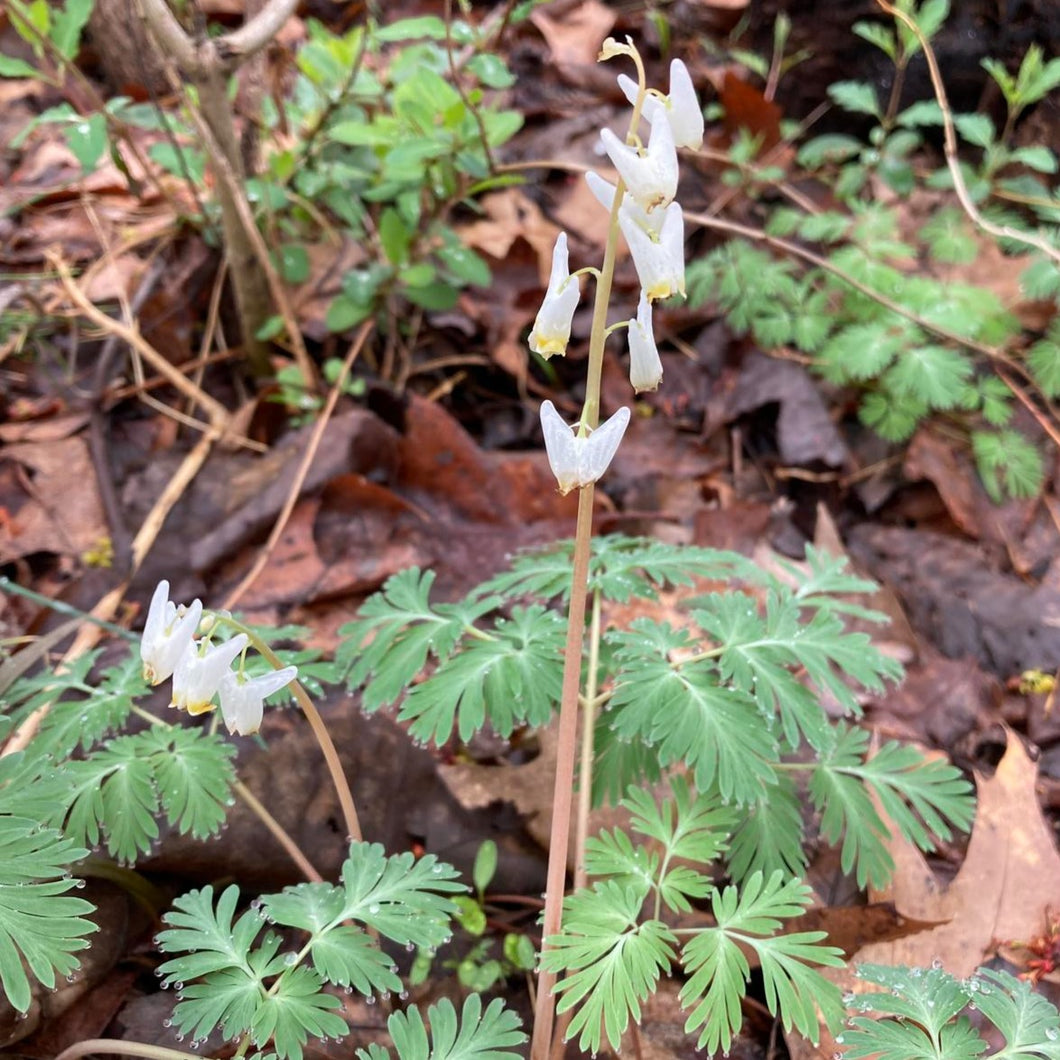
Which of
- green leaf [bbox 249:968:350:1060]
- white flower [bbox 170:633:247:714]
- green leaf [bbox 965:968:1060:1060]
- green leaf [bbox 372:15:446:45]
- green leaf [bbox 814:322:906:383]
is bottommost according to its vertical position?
green leaf [bbox 814:322:906:383]

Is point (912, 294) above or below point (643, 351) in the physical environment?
below

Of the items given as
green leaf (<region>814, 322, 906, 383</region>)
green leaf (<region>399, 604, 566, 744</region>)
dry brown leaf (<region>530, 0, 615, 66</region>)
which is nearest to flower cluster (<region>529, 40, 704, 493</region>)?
green leaf (<region>399, 604, 566, 744</region>)

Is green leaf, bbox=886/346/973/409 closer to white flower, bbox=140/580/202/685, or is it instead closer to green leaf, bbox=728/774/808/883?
green leaf, bbox=728/774/808/883

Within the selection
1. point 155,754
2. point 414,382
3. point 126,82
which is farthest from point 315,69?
point 155,754

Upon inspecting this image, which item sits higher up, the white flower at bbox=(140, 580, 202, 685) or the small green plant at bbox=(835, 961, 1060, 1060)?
the white flower at bbox=(140, 580, 202, 685)

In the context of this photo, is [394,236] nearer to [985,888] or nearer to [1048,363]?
[1048,363]

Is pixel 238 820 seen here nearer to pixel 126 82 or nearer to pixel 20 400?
pixel 20 400

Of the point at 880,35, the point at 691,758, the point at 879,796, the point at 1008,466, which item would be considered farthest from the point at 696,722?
the point at 880,35
